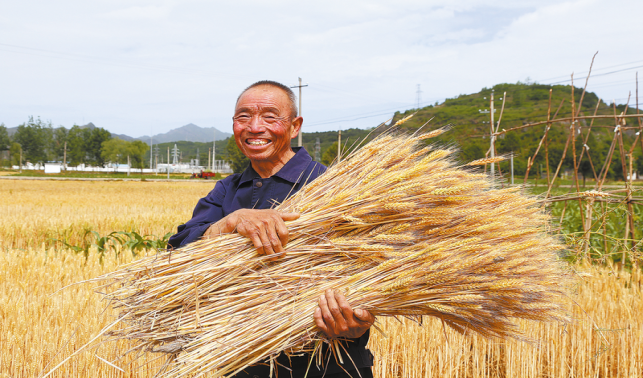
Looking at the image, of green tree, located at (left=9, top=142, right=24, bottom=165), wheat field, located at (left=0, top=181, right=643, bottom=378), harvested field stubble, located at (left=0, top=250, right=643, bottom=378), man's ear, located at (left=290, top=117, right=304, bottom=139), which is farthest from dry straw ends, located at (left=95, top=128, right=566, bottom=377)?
green tree, located at (left=9, top=142, right=24, bottom=165)

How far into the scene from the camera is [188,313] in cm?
128

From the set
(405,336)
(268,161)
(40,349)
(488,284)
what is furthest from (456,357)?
(40,349)

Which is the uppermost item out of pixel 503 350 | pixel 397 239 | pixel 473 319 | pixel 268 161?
pixel 268 161

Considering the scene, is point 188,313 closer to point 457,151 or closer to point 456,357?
point 457,151

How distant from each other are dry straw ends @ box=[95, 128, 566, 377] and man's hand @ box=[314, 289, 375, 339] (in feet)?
0.12

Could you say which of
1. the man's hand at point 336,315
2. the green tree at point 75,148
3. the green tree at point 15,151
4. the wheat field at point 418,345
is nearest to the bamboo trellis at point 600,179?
the wheat field at point 418,345

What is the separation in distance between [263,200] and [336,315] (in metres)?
0.59

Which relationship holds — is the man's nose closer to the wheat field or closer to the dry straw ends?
the dry straw ends

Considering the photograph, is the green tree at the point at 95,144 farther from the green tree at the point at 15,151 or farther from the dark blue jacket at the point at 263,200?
the dark blue jacket at the point at 263,200

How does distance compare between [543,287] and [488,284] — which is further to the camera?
[543,287]

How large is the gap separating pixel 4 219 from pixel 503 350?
→ 796 centimetres

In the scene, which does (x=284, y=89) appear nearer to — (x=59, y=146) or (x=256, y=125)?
(x=256, y=125)

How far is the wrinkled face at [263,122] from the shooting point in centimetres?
158

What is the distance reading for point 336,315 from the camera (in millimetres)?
1193
